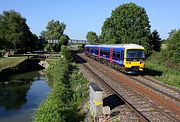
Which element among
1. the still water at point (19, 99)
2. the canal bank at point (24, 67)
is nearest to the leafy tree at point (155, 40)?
the canal bank at point (24, 67)

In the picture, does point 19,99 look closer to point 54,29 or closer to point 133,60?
point 133,60

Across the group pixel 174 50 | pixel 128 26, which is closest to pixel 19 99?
pixel 174 50

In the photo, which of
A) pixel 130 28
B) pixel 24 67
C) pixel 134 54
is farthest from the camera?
pixel 130 28

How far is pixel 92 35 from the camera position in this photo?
171 meters

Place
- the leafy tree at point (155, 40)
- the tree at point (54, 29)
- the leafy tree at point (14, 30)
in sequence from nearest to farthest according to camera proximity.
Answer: the leafy tree at point (155, 40) → the leafy tree at point (14, 30) → the tree at point (54, 29)

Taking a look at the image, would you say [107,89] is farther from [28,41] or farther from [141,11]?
[28,41]

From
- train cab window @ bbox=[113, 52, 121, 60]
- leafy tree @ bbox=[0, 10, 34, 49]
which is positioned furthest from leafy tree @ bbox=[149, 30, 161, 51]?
train cab window @ bbox=[113, 52, 121, 60]

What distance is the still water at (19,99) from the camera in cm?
2553

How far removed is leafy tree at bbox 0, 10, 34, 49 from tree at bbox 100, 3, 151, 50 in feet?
79.5

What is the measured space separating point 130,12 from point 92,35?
313 feet

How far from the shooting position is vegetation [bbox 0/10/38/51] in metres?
86.1

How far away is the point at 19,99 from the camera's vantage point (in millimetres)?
32281

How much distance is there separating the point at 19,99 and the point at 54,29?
100.0m

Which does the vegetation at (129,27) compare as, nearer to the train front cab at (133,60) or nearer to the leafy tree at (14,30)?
the leafy tree at (14,30)
